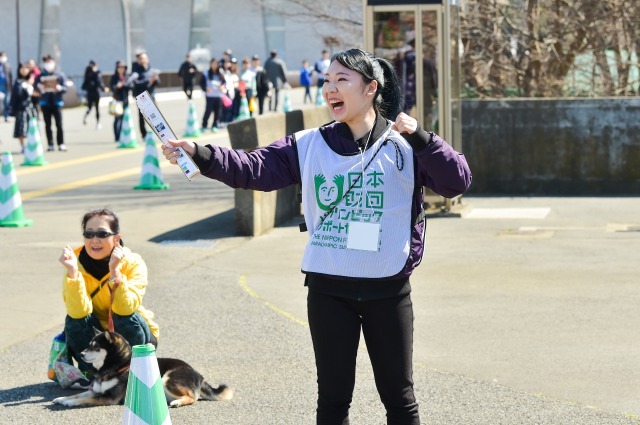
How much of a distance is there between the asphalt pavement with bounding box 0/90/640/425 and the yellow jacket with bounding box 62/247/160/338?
498 mm

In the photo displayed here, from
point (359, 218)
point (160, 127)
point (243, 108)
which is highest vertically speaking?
point (160, 127)

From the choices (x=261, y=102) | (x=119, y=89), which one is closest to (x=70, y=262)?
(x=119, y=89)

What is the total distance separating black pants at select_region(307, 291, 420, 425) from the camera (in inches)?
174

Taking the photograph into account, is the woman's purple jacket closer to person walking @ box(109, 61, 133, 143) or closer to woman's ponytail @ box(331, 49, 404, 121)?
woman's ponytail @ box(331, 49, 404, 121)

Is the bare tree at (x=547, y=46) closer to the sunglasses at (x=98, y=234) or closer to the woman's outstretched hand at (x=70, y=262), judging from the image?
the sunglasses at (x=98, y=234)

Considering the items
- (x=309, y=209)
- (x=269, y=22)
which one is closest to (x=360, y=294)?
(x=309, y=209)

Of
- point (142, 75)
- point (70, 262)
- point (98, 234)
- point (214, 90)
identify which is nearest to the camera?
point (70, 262)

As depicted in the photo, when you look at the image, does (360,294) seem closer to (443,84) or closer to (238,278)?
(238,278)

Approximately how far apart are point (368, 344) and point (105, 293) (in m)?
2.46

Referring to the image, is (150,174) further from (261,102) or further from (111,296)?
(261,102)

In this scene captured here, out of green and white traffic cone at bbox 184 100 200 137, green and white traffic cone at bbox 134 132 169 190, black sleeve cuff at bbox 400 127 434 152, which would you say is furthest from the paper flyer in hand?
green and white traffic cone at bbox 184 100 200 137

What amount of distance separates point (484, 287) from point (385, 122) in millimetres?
5222

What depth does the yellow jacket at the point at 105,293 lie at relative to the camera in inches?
252

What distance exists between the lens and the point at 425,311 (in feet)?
28.7
